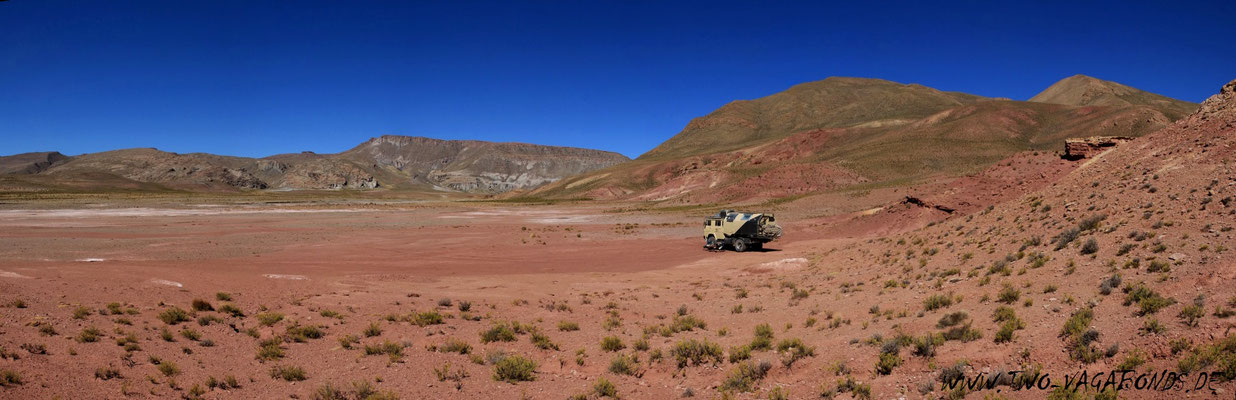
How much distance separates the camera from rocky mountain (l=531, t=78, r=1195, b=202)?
80125 millimetres

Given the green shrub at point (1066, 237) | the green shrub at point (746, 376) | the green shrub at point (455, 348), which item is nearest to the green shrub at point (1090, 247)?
the green shrub at point (1066, 237)

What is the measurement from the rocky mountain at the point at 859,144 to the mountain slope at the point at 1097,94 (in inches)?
187

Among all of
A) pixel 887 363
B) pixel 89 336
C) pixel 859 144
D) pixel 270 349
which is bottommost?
pixel 270 349

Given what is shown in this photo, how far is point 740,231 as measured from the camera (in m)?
29.4

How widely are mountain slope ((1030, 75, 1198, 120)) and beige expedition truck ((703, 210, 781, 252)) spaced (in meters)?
139

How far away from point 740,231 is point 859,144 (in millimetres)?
81656

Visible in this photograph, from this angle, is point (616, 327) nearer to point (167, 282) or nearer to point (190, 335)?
point (190, 335)

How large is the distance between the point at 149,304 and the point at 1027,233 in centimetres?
2255

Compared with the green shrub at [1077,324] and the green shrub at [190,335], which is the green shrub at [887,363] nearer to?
the green shrub at [1077,324]

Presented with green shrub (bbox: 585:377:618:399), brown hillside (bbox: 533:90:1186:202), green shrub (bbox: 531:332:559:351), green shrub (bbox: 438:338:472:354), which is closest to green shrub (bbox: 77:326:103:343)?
green shrub (bbox: 438:338:472:354)

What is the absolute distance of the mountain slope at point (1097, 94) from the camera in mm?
133500

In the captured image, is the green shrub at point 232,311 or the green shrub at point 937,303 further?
the green shrub at point 232,311

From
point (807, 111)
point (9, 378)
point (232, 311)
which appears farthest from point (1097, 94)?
point (9, 378)

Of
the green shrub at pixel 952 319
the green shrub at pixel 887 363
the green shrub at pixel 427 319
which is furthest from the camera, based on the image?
the green shrub at pixel 427 319
